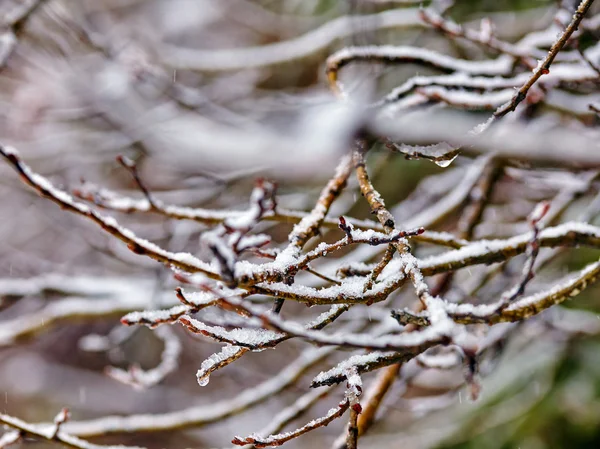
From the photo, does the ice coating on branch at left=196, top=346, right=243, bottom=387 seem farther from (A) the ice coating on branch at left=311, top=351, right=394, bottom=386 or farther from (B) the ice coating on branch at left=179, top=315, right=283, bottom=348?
(A) the ice coating on branch at left=311, top=351, right=394, bottom=386

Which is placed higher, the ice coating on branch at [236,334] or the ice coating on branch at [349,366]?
the ice coating on branch at [236,334]

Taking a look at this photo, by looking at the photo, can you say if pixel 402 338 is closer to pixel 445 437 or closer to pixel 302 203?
pixel 302 203

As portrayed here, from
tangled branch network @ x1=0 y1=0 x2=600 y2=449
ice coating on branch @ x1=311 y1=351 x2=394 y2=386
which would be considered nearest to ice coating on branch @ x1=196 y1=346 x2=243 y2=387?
tangled branch network @ x1=0 y1=0 x2=600 y2=449

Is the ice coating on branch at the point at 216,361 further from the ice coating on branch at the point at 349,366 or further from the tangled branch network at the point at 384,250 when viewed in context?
the ice coating on branch at the point at 349,366

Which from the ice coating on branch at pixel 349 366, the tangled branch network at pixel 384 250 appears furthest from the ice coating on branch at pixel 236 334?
the ice coating on branch at pixel 349 366

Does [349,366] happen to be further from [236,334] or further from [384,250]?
[384,250]

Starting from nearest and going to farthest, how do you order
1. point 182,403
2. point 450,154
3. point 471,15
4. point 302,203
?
point 450,154 < point 302,203 < point 471,15 < point 182,403

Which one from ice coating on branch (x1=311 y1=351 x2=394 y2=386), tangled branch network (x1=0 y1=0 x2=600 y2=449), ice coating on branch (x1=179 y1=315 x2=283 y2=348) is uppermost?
tangled branch network (x1=0 y1=0 x2=600 y2=449)

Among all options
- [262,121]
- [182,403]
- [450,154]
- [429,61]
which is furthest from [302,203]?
[182,403]
